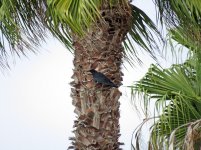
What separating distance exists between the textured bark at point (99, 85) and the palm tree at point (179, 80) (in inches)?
21.0

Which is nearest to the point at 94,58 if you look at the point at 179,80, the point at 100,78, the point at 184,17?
the point at 100,78

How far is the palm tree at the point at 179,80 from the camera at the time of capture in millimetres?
6430

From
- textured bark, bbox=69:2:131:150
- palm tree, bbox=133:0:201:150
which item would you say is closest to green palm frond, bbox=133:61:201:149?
palm tree, bbox=133:0:201:150

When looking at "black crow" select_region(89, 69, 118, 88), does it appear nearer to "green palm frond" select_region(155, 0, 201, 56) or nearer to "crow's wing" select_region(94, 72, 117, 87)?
"crow's wing" select_region(94, 72, 117, 87)

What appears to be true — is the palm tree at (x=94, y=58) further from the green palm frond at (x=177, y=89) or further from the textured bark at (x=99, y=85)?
the green palm frond at (x=177, y=89)

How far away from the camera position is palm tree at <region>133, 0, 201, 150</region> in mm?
6430

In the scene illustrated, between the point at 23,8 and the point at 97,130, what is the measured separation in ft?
6.74

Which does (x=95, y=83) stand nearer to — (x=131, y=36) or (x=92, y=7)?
(x=92, y=7)

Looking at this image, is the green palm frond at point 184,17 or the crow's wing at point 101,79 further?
the green palm frond at point 184,17

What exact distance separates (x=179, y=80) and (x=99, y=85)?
7.01 feet

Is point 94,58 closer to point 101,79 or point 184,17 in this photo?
point 101,79

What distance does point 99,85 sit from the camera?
5.82 m

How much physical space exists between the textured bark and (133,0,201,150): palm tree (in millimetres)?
534

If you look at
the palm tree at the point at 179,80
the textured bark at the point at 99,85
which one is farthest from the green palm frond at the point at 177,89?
the textured bark at the point at 99,85
